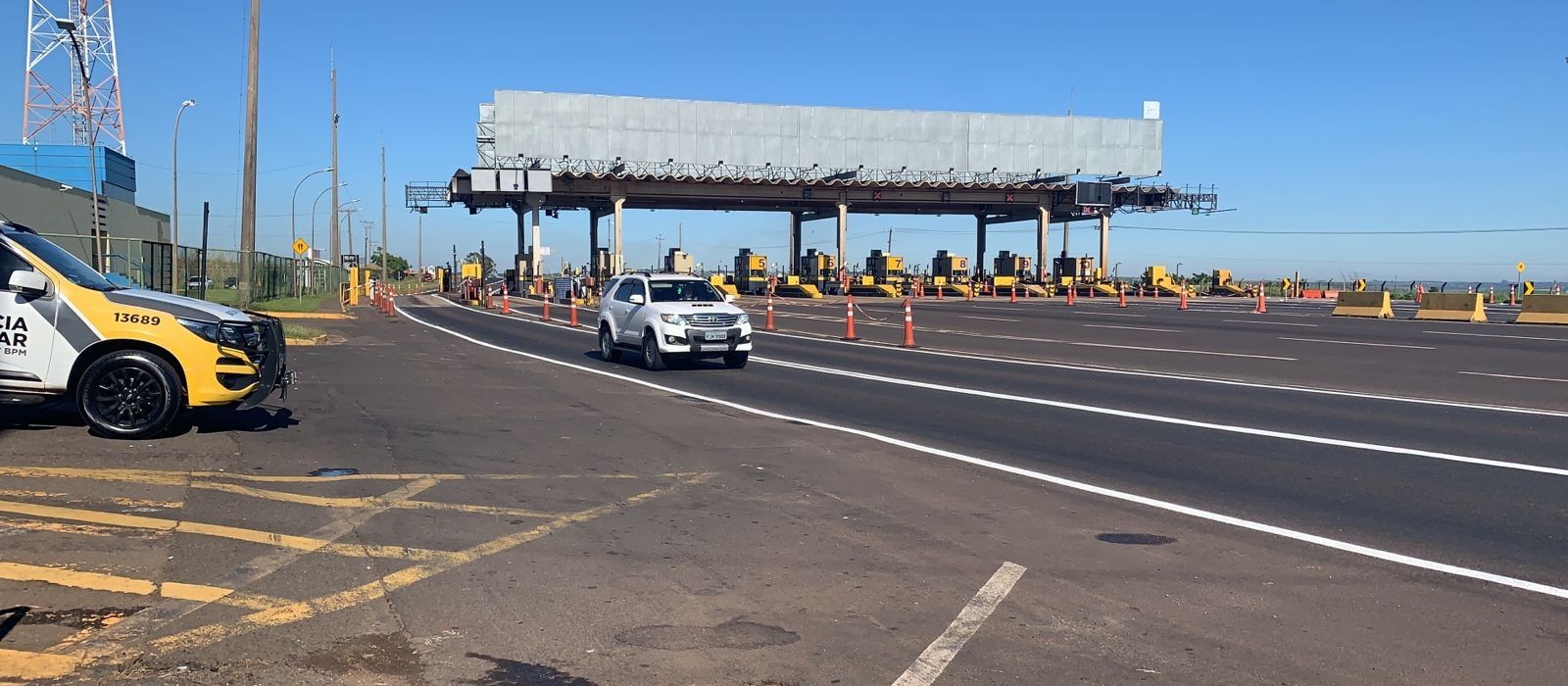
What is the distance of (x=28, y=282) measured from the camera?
984 cm

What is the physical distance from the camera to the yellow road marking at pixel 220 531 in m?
6.88

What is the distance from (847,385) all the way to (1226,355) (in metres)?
9.63

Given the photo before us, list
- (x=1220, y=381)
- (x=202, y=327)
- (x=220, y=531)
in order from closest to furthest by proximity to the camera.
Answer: (x=220, y=531) → (x=202, y=327) → (x=1220, y=381)

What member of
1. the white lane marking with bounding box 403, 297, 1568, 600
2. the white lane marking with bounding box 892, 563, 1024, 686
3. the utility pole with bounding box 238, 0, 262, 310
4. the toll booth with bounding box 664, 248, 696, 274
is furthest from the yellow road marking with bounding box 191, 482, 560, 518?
the toll booth with bounding box 664, 248, 696, 274

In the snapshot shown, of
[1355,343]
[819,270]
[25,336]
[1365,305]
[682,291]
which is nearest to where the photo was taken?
[25,336]

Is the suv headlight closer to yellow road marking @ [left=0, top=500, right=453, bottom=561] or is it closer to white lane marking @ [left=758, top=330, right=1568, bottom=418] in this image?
yellow road marking @ [left=0, top=500, right=453, bottom=561]

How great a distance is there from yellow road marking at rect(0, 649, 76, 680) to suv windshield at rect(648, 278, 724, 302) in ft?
52.6

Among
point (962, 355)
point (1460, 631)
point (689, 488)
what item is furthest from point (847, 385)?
point (1460, 631)

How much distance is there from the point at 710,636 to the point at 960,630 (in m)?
1.18

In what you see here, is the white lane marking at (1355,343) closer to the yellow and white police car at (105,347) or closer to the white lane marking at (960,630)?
the white lane marking at (960,630)

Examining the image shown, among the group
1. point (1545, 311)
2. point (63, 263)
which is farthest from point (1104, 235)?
point (63, 263)

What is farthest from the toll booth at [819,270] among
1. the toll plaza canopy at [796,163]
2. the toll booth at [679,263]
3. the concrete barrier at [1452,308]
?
the concrete barrier at [1452,308]

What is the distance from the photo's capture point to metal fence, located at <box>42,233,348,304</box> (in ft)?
126

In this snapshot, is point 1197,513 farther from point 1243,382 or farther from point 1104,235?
point 1104,235
